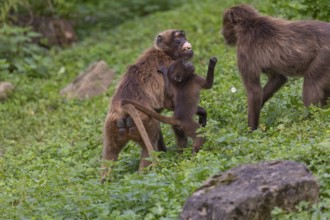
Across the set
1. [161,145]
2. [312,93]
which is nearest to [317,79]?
[312,93]

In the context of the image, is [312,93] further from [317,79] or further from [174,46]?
[174,46]

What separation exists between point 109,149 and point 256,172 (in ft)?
9.28

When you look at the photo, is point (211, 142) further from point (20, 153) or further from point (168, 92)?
point (20, 153)

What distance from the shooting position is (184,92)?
956 cm

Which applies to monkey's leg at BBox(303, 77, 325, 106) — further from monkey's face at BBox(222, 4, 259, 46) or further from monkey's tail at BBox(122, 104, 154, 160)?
monkey's tail at BBox(122, 104, 154, 160)

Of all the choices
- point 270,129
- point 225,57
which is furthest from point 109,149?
point 225,57

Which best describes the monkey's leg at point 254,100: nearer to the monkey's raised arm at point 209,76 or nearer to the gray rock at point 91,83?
the monkey's raised arm at point 209,76

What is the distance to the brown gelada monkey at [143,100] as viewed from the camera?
9.14m

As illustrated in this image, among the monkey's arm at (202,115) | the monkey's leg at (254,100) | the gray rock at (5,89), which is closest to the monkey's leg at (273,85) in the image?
the monkey's leg at (254,100)

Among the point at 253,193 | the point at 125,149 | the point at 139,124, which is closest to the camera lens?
the point at 253,193

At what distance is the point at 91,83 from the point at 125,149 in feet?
16.6

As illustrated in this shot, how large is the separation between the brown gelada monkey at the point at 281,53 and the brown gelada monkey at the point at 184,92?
65 centimetres

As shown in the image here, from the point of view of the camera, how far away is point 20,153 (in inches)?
473

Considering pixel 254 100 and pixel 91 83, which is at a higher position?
pixel 254 100
